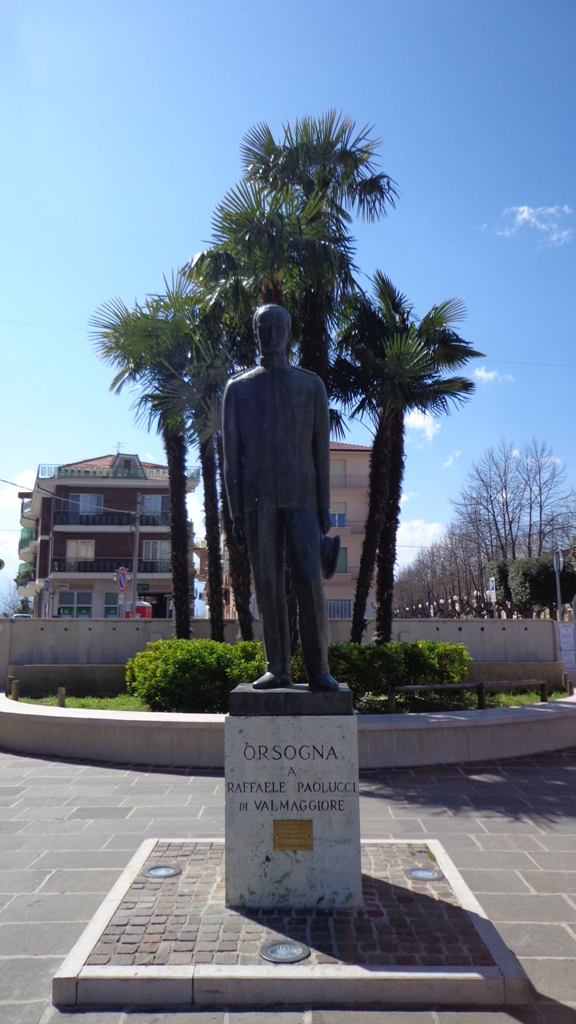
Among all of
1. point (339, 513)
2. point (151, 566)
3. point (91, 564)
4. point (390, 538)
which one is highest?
point (339, 513)

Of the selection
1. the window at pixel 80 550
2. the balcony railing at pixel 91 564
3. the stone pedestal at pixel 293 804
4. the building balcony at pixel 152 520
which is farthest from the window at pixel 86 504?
the stone pedestal at pixel 293 804

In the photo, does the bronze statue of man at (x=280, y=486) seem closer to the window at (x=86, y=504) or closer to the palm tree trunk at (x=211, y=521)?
the palm tree trunk at (x=211, y=521)

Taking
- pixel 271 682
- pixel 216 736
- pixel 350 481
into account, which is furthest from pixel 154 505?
pixel 271 682

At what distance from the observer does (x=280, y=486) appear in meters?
4.32

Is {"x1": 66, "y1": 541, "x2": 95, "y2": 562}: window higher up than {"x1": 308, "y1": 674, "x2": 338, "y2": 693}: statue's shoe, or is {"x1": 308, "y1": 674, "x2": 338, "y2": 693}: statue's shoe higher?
{"x1": 66, "y1": 541, "x2": 95, "y2": 562}: window

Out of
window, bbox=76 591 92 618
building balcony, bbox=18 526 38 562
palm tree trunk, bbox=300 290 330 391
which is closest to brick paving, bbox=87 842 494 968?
palm tree trunk, bbox=300 290 330 391

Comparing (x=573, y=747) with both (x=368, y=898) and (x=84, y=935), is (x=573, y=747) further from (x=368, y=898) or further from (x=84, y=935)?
(x=84, y=935)

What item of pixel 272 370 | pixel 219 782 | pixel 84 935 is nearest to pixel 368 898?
pixel 84 935

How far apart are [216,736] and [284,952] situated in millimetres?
4608

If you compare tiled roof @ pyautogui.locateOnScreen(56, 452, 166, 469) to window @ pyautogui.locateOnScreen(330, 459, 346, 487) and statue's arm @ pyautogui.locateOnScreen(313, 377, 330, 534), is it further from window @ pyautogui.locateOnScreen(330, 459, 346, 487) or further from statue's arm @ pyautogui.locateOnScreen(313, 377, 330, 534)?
statue's arm @ pyautogui.locateOnScreen(313, 377, 330, 534)

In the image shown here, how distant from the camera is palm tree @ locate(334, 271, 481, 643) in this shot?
11.6 metres

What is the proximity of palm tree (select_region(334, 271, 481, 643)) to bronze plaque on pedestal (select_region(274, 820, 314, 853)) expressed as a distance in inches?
293

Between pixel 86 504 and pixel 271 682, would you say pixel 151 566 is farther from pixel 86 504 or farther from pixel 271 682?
pixel 271 682

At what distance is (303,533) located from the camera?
4.29 metres
